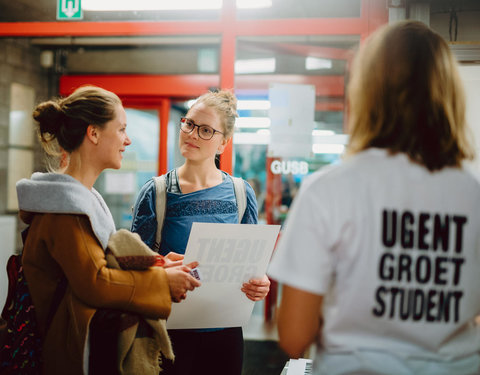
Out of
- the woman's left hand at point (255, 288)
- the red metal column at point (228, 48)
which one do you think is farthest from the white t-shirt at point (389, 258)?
the red metal column at point (228, 48)

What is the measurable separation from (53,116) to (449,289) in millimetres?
1275

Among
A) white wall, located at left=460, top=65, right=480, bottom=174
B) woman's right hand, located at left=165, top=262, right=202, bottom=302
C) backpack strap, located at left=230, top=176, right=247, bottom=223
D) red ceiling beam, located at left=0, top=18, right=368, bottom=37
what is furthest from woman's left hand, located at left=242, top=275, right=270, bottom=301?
red ceiling beam, located at left=0, top=18, right=368, bottom=37

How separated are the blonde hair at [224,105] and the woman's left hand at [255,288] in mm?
711

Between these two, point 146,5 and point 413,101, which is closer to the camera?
point 413,101

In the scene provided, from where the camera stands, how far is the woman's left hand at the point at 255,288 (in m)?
1.77

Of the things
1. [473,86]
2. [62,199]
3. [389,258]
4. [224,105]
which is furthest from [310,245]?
[473,86]

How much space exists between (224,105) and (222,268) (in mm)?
785

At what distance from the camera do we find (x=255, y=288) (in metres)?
1.78

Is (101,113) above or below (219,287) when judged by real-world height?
above

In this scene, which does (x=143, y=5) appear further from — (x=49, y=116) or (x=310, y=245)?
(x=310, y=245)

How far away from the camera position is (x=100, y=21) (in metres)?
3.41

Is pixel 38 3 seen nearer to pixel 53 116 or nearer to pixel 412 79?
pixel 53 116

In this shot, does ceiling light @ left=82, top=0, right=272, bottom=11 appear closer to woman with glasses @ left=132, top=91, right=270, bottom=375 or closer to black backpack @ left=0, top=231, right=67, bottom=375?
woman with glasses @ left=132, top=91, right=270, bottom=375

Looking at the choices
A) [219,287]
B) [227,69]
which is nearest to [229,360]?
[219,287]
